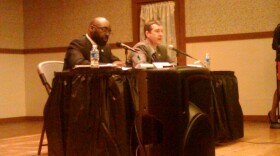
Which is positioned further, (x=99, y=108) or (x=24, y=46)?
(x=24, y=46)

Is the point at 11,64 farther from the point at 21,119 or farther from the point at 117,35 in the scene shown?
→ the point at 117,35

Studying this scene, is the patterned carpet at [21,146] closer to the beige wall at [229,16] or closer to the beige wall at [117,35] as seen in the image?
the beige wall at [117,35]

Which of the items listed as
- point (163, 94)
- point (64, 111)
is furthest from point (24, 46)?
point (163, 94)

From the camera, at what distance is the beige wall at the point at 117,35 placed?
631 centimetres

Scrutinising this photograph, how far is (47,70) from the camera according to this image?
404cm

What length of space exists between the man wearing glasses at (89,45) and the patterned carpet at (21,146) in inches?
35.3

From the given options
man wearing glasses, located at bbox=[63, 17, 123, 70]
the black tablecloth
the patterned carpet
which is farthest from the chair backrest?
the black tablecloth

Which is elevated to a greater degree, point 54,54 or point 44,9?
point 44,9

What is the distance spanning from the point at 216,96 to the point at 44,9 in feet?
15.8

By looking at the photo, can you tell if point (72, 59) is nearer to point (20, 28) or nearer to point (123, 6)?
point (123, 6)

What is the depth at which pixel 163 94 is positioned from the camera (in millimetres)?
1749

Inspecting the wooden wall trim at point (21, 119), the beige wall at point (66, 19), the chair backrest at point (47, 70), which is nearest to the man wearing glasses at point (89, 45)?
the chair backrest at point (47, 70)

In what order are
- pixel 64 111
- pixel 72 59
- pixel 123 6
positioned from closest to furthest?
pixel 64 111, pixel 72 59, pixel 123 6

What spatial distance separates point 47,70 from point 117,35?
11.6 feet
